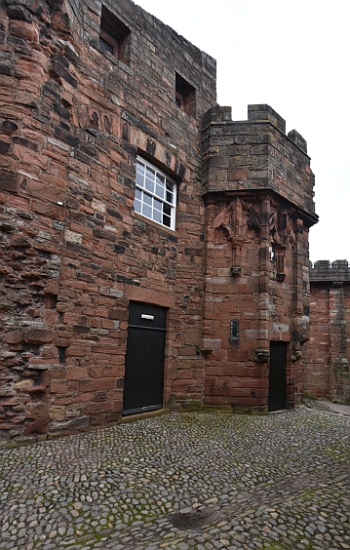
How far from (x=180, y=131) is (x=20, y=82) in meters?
3.97

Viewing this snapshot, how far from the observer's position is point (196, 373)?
24.4 ft

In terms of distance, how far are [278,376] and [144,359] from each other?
12.2ft

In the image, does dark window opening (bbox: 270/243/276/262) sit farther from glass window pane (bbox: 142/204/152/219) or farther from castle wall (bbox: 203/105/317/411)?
glass window pane (bbox: 142/204/152/219)

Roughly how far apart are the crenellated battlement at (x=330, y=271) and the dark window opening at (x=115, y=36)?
12.5 m

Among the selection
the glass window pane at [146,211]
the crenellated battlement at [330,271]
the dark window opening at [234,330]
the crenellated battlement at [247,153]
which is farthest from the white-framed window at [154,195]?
the crenellated battlement at [330,271]

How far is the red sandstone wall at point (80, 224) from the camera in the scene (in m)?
4.67

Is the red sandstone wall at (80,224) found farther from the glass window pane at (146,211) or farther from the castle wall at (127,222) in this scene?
the glass window pane at (146,211)

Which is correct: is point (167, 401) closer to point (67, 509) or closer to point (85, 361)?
point (85, 361)

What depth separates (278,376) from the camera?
825 cm

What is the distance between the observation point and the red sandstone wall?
467 cm

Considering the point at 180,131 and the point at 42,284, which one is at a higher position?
the point at 180,131

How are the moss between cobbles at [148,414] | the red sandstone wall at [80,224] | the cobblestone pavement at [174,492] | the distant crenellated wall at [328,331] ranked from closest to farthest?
the cobblestone pavement at [174,492], the moss between cobbles at [148,414], the red sandstone wall at [80,224], the distant crenellated wall at [328,331]

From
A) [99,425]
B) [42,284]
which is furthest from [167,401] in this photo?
[42,284]

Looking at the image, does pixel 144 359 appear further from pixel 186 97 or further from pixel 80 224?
pixel 186 97
